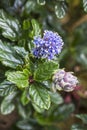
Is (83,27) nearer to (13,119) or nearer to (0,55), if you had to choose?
(13,119)

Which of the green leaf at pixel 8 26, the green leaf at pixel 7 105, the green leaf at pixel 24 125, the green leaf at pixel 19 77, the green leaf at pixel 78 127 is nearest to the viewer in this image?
the green leaf at pixel 19 77

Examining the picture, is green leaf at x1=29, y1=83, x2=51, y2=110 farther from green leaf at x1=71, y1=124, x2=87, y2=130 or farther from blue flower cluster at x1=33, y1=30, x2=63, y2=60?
green leaf at x1=71, y1=124, x2=87, y2=130

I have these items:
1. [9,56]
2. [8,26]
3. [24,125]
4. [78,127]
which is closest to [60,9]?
[8,26]

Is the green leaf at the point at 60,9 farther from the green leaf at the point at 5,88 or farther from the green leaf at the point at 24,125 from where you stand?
the green leaf at the point at 24,125

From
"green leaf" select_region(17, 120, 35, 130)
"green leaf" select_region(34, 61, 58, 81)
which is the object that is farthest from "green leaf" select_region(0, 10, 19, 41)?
"green leaf" select_region(17, 120, 35, 130)

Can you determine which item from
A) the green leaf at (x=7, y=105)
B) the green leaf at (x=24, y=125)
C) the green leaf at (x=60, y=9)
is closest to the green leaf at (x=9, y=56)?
the green leaf at (x=60, y=9)

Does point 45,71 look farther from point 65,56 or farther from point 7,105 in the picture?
point 65,56
